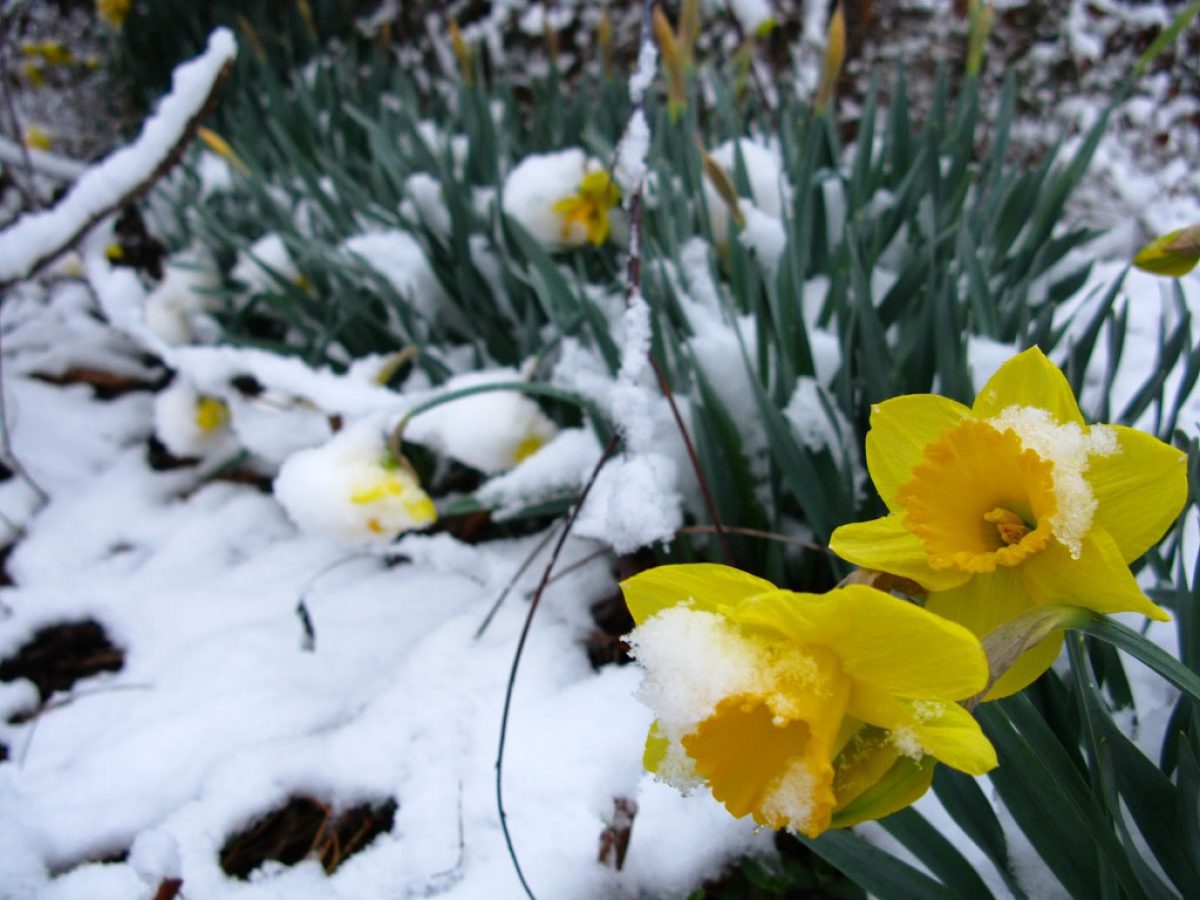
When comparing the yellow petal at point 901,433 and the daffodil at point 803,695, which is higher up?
the yellow petal at point 901,433

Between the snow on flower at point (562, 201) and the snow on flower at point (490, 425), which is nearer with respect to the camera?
the snow on flower at point (490, 425)

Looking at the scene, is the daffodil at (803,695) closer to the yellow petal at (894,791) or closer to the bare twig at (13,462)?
the yellow petal at (894,791)

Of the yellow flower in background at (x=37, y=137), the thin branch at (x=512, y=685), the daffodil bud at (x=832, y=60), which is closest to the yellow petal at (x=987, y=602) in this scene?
the thin branch at (x=512, y=685)

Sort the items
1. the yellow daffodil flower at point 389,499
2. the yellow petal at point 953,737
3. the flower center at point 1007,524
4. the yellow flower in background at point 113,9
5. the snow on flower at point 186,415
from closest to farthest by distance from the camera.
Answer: the yellow petal at point 953,737 → the flower center at point 1007,524 → the yellow daffodil flower at point 389,499 → the snow on flower at point 186,415 → the yellow flower in background at point 113,9

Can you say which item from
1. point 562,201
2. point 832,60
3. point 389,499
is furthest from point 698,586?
point 832,60

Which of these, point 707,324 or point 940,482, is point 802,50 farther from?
point 940,482

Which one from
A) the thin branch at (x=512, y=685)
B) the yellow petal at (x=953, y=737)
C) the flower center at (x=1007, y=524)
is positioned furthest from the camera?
the thin branch at (x=512, y=685)

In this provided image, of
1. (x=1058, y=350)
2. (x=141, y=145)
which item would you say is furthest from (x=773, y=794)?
(x=141, y=145)

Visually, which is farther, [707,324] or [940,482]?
[707,324]
